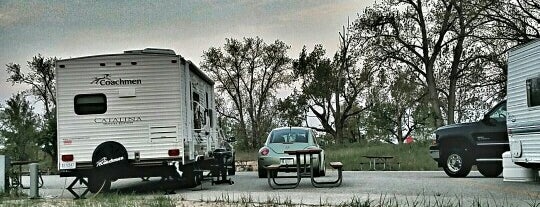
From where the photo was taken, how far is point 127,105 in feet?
50.9

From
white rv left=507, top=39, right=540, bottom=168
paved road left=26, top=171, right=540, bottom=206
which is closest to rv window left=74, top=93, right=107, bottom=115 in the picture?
paved road left=26, top=171, right=540, bottom=206

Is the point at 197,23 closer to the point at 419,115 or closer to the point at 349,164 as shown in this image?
the point at 349,164

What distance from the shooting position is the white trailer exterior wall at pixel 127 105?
15.4 metres

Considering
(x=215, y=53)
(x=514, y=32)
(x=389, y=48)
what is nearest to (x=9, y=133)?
(x=215, y=53)

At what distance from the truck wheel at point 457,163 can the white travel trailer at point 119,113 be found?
7.60m

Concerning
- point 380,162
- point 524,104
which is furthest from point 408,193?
point 380,162

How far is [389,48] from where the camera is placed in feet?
→ 136

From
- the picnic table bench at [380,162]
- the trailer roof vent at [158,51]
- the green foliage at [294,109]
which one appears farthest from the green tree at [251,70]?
the trailer roof vent at [158,51]

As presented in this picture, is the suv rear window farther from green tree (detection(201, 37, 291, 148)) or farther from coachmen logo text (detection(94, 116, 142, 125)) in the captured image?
green tree (detection(201, 37, 291, 148))

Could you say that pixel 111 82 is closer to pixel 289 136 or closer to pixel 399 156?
pixel 289 136

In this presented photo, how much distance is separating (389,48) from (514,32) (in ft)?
32.2

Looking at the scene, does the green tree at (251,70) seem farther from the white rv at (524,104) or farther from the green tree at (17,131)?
the white rv at (524,104)

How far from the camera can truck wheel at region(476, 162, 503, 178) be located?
19.0 m

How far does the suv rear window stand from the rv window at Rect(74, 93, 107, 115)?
5667 millimetres
